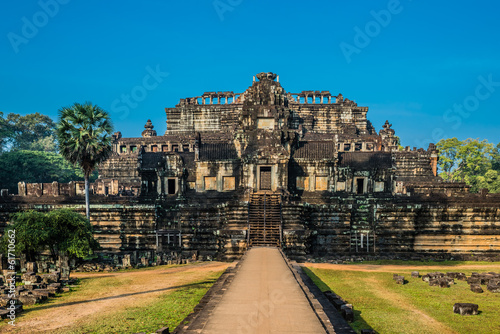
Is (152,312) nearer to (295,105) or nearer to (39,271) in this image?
(39,271)

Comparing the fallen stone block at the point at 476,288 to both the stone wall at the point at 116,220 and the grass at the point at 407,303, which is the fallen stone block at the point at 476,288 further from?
the stone wall at the point at 116,220

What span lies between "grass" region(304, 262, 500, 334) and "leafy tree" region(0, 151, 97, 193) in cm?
6034

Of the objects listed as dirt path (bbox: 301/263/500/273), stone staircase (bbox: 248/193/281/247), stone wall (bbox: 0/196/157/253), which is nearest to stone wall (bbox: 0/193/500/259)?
stone wall (bbox: 0/196/157/253)

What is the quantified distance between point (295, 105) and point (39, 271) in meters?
43.4

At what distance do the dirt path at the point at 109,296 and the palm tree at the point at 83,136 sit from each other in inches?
369

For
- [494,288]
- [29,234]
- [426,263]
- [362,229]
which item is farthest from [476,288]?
[29,234]

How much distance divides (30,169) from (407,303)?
70250 mm

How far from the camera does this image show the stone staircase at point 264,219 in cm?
2938

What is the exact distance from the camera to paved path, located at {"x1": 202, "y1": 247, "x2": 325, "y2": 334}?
10.8 m

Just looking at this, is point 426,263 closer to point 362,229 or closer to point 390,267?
point 390,267

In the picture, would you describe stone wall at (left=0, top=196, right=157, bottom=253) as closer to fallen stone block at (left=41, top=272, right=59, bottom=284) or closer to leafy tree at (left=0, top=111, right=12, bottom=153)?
fallen stone block at (left=41, top=272, right=59, bottom=284)

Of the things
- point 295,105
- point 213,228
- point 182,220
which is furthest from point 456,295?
point 295,105

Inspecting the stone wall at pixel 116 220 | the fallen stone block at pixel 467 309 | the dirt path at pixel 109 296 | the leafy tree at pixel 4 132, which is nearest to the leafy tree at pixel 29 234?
the dirt path at pixel 109 296

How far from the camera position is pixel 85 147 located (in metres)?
31.2
